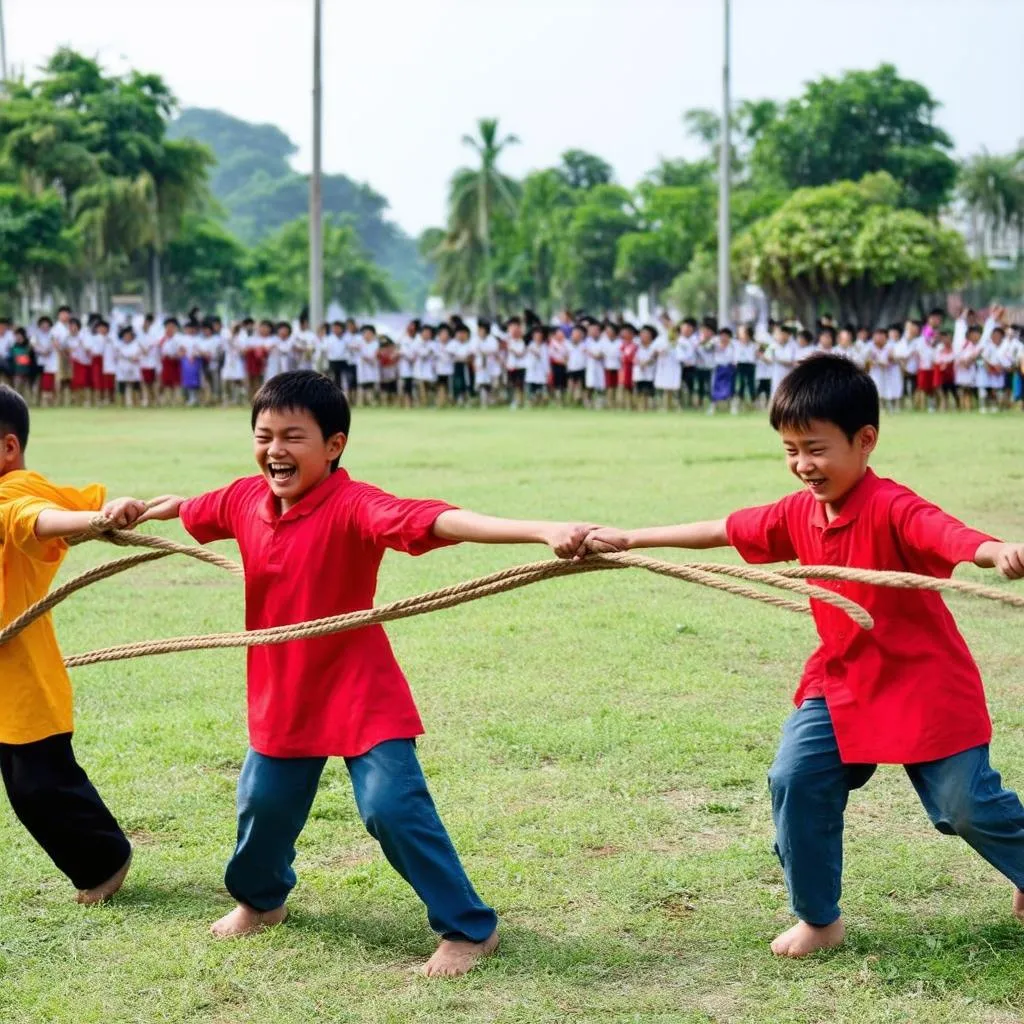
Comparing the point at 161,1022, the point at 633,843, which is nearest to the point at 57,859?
the point at 161,1022

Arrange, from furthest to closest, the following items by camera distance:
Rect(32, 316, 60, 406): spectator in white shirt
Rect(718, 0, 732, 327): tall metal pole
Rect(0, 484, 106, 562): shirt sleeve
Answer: Rect(718, 0, 732, 327): tall metal pole → Rect(32, 316, 60, 406): spectator in white shirt → Rect(0, 484, 106, 562): shirt sleeve

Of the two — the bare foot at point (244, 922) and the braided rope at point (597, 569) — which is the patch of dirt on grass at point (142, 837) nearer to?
the bare foot at point (244, 922)

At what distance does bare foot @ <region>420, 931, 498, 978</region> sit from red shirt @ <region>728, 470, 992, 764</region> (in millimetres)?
916

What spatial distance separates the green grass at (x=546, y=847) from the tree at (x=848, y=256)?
953 inches

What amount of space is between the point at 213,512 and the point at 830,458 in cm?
147

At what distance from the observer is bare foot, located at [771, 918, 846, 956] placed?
3383 millimetres

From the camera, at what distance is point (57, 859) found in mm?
3760

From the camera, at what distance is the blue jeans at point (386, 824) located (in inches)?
131

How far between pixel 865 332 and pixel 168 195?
24830 millimetres

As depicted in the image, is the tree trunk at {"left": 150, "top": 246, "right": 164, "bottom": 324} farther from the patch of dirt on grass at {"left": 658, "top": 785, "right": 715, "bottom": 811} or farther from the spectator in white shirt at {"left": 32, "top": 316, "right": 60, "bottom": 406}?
the patch of dirt on grass at {"left": 658, "top": 785, "right": 715, "bottom": 811}

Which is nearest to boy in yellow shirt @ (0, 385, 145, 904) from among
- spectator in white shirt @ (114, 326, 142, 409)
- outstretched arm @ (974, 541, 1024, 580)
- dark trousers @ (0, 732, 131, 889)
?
dark trousers @ (0, 732, 131, 889)

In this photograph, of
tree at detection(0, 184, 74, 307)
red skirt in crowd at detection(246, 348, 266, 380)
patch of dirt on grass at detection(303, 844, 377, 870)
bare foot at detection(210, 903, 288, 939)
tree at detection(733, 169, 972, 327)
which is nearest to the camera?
bare foot at detection(210, 903, 288, 939)

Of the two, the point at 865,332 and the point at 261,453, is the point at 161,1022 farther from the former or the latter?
the point at 865,332

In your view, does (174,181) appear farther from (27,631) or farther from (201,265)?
(27,631)
